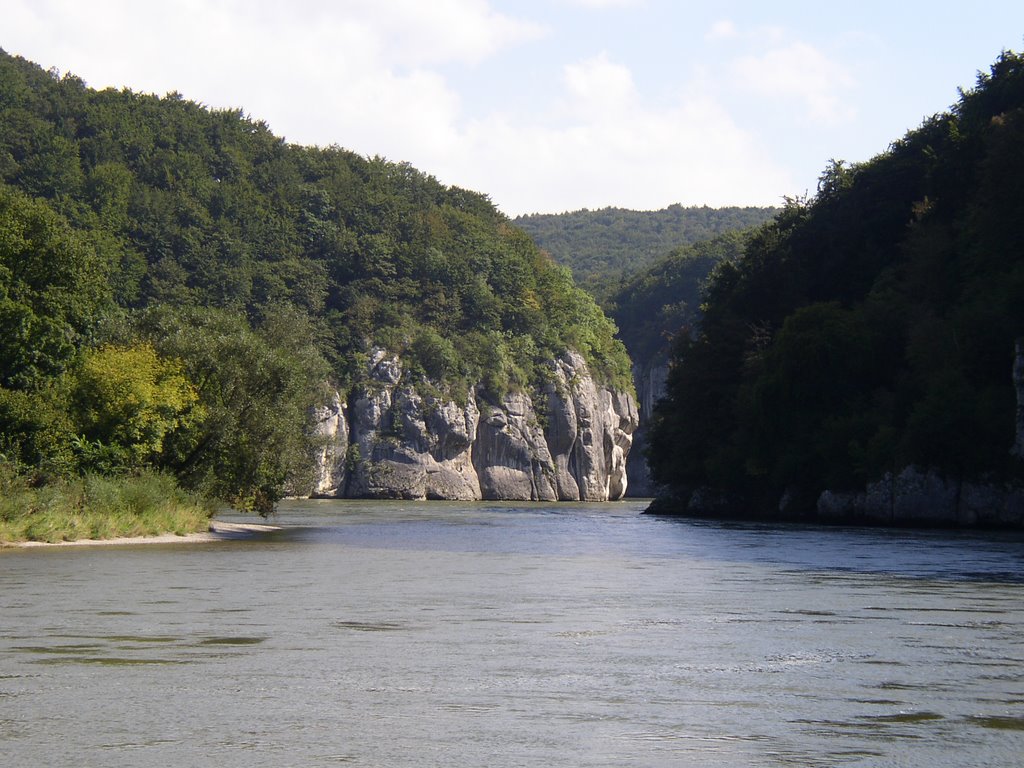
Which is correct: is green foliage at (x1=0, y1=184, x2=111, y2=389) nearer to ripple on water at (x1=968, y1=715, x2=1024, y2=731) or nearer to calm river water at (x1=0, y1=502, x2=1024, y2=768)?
calm river water at (x1=0, y1=502, x2=1024, y2=768)

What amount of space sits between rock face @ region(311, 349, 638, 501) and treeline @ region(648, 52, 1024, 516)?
54262mm

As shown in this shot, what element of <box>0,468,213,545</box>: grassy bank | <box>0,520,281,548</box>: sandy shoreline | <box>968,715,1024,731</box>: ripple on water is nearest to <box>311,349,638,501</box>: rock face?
<box>0,520,281,548</box>: sandy shoreline

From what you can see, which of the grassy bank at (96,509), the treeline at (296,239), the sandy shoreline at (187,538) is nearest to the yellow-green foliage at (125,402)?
the grassy bank at (96,509)

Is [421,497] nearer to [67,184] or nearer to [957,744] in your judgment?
[67,184]

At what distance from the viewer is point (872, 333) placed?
2906 inches

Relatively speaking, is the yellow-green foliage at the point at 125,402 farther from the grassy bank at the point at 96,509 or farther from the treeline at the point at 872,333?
the treeline at the point at 872,333

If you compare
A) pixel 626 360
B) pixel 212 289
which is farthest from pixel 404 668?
pixel 626 360

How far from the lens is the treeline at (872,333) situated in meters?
61.2

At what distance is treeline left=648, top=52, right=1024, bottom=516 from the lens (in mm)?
61250

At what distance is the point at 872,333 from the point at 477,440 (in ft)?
307

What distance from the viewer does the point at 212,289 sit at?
14650cm

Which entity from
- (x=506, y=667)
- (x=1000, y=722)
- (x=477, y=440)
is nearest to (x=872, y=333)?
(x=506, y=667)

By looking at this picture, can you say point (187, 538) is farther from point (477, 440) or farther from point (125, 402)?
point (477, 440)

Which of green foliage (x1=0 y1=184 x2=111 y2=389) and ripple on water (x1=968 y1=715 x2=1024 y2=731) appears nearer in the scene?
ripple on water (x1=968 y1=715 x2=1024 y2=731)
